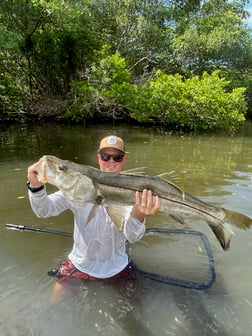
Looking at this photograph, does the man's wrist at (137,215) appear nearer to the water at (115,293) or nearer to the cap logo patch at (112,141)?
the water at (115,293)

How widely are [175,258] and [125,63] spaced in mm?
15404

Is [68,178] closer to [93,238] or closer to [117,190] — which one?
[117,190]

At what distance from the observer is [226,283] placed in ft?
12.6

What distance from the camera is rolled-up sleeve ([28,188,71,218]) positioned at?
2.80 m

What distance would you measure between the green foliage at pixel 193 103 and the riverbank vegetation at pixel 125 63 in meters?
0.05

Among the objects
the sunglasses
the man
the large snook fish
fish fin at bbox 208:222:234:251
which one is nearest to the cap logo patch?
the man

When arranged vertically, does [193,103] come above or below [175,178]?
below

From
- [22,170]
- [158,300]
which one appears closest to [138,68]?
[22,170]

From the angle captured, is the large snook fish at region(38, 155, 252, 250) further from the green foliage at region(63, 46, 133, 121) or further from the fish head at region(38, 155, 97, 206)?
the green foliage at region(63, 46, 133, 121)

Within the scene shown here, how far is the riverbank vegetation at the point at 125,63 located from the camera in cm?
1634

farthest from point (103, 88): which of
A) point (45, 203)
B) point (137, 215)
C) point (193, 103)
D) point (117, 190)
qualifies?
point (117, 190)

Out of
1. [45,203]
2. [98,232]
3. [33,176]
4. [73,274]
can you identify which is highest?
[33,176]

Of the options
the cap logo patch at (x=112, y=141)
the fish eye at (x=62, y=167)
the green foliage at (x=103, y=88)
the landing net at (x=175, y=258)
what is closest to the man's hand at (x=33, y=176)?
the fish eye at (x=62, y=167)

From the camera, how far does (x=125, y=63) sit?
18062mm
